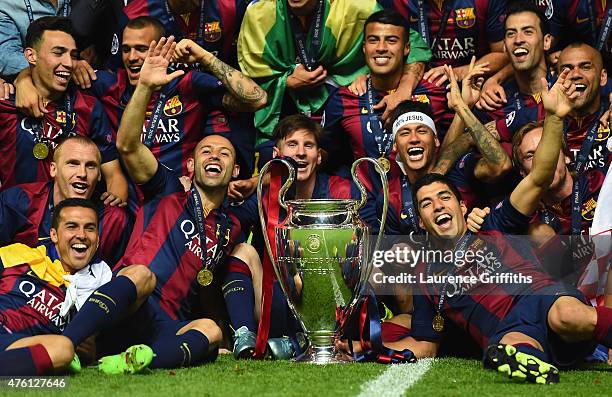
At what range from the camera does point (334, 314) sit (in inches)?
215

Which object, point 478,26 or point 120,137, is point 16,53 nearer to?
point 120,137

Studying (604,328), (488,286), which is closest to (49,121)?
(488,286)

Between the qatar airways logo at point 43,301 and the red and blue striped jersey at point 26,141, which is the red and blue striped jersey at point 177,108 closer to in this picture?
the red and blue striped jersey at point 26,141

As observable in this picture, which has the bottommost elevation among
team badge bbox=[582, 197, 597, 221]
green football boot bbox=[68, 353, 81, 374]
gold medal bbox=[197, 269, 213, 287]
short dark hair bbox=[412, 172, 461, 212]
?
green football boot bbox=[68, 353, 81, 374]

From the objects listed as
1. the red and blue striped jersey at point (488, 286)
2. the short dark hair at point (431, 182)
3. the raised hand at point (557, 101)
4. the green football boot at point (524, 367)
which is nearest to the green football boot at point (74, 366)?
the red and blue striped jersey at point (488, 286)

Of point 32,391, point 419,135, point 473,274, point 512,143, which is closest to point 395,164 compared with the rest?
point 419,135

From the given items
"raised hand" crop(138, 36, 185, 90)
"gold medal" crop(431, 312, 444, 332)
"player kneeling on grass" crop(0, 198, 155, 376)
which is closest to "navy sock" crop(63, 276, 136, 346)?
"player kneeling on grass" crop(0, 198, 155, 376)

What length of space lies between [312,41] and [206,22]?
71 centimetres

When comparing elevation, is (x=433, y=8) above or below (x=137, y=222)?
above

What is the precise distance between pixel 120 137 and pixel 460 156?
2.03 meters

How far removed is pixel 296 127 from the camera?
6.53 metres

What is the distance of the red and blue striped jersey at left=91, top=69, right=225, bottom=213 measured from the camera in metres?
6.88

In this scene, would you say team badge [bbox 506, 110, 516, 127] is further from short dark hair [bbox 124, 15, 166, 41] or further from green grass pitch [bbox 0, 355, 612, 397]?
short dark hair [bbox 124, 15, 166, 41]

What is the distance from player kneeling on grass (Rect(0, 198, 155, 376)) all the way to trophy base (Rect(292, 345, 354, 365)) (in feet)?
2.80
